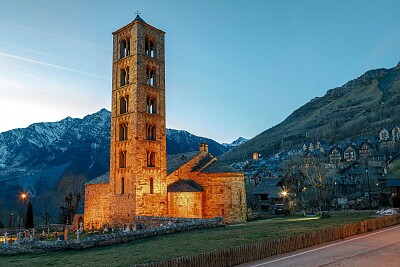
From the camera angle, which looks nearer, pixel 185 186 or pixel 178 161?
pixel 185 186

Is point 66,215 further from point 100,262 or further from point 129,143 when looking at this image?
point 100,262

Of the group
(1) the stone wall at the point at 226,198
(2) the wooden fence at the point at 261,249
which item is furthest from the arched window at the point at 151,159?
(2) the wooden fence at the point at 261,249

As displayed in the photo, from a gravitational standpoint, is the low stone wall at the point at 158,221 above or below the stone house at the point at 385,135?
below

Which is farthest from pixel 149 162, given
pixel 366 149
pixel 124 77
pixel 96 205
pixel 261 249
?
pixel 366 149

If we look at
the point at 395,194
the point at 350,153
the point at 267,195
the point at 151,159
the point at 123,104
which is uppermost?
the point at 123,104

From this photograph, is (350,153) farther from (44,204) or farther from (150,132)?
(44,204)

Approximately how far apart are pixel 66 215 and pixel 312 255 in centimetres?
5330

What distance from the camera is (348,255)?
57.4 feet

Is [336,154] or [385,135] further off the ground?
[385,135]

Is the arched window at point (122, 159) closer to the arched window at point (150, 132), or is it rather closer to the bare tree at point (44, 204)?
the arched window at point (150, 132)

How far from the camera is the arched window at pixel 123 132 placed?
42.2 m

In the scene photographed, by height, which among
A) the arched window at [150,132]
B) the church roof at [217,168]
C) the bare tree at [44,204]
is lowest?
the bare tree at [44,204]

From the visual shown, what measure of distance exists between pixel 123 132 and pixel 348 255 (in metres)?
31.4

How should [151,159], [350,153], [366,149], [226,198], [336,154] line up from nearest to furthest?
1. [226,198]
2. [151,159]
3. [366,149]
4. [350,153]
5. [336,154]
